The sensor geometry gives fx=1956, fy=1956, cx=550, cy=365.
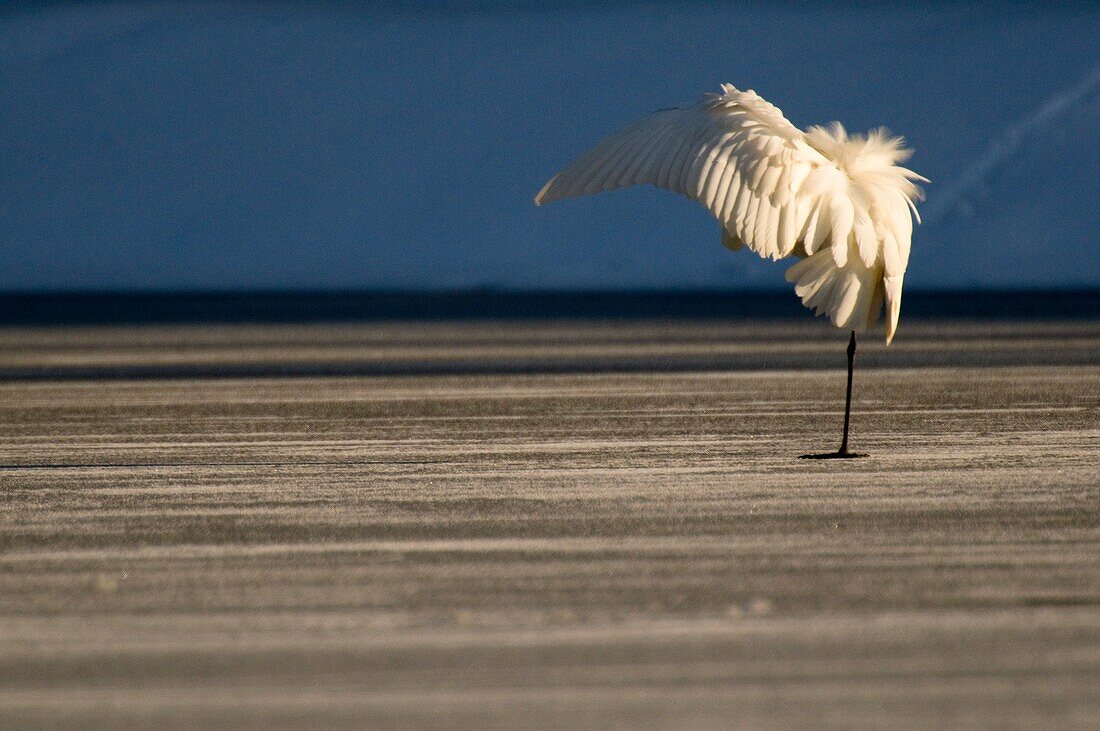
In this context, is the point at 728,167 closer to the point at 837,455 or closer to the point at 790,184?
the point at 790,184

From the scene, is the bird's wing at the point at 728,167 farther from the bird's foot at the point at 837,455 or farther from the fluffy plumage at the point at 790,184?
the bird's foot at the point at 837,455

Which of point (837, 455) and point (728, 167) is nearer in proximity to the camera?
point (728, 167)

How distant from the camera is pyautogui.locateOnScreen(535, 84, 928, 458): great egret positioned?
10.2 m

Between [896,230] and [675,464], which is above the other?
[896,230]

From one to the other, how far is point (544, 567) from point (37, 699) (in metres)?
2.33

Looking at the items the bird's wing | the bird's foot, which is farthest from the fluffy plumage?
the bird's foot

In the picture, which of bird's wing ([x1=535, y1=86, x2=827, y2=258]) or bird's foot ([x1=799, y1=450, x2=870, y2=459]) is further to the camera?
bird's foot ([x1=799, y1=450, x2=870, y2=459])

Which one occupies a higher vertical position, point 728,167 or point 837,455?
point 728,167

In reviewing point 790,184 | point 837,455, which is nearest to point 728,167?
point 790,184

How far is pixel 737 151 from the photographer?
10.3 metres

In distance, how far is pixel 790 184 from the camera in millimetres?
10188

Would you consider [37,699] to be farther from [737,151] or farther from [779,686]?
[737,151]

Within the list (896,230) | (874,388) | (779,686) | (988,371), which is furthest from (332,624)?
(988,371)

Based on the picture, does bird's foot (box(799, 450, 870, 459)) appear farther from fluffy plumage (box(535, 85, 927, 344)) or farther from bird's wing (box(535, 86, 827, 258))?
bird's wing (box(535, 86, 827, 258))
